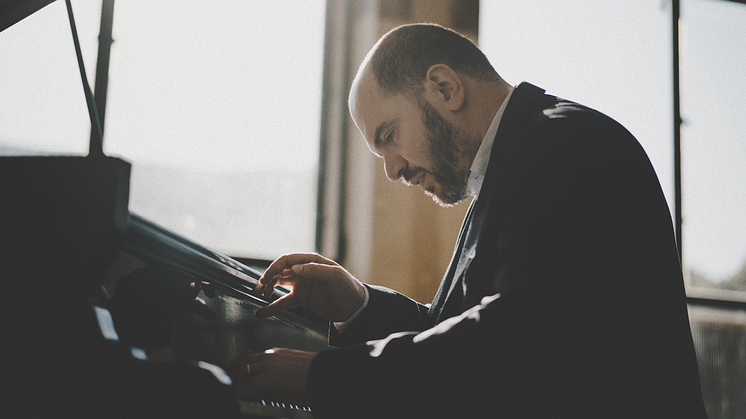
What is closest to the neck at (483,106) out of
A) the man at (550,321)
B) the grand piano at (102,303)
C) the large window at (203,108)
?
the man at (550,321)

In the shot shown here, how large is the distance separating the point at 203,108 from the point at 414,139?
5.97ft

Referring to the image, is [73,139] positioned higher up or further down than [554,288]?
higher up

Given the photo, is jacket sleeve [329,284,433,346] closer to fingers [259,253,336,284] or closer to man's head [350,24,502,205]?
fingers [259,253,336,284]

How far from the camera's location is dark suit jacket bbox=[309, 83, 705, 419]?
796mm

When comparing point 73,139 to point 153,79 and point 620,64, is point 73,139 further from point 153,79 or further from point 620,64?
point 620,64

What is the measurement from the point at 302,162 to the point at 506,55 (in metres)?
1.36

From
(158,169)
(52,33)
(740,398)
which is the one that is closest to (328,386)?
(158,169)

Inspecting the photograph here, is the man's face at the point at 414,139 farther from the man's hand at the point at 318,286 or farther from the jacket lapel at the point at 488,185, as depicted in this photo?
the man's hand at the point at 318,286

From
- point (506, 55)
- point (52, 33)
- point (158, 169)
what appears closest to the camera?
point (52, 33)

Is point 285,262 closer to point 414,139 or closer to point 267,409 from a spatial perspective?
point 267,409

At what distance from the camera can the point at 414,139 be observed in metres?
1.38

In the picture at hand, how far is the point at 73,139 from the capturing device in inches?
104

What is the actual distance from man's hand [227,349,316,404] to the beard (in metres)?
0.70

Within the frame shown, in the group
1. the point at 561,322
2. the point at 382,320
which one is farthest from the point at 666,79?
the point at 561,322
